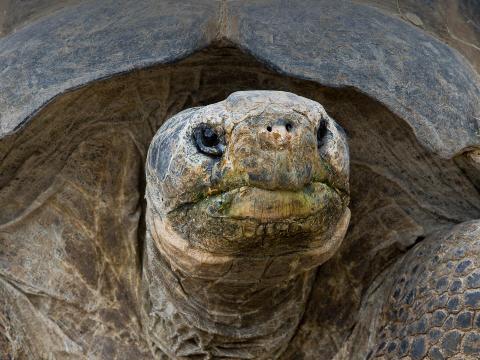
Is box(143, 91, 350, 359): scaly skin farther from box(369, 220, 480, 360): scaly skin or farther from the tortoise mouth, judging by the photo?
box(369, 220, 480, 360): scaly skin

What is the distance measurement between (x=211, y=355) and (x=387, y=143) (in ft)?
2.87

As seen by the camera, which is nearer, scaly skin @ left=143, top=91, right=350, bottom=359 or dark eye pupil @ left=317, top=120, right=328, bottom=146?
scaly skin @ left=143, top=91, right=350, bottom=359

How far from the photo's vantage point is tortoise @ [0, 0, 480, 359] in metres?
2.27

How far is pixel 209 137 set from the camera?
6.91 ft

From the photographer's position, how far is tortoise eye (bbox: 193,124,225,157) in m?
2.08

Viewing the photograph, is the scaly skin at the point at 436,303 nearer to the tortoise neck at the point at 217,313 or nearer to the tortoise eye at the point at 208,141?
the tortoise neck at the point at 217,313

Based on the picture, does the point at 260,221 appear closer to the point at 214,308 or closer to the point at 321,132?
the point at 321,132

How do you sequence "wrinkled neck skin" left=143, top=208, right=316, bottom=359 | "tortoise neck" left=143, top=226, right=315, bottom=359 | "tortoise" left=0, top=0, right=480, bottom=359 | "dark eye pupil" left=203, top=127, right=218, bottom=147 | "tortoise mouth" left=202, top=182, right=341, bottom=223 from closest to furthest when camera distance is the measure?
"tortoise mouth" left=202, top=182, right=341, bottom=223 → "dark eye pupil" left=203, top=127, right=218, bottom=147 → "tortoise" left=0, top=0, right=480, bottom=359 → "wrinkled neck skin" left=143, top=208, right=316, bottom=359 → "tortoise neck" left=143, top=226, right=315, bottom=359

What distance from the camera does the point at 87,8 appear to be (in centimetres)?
289

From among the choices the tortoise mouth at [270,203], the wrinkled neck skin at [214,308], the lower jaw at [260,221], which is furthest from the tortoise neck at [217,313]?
the tortoise mouth at [270,203]

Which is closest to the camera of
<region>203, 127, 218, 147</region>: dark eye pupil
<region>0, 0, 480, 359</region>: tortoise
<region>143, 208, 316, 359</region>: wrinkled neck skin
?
<region>203, 127, 218, 147</region>: dark eye pupil

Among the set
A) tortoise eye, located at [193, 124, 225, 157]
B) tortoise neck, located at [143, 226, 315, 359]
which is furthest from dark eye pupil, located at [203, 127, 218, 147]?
tortoise neck, located at [143, 226, 315, 359]

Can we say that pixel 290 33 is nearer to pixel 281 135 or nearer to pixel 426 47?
pixel 426 47

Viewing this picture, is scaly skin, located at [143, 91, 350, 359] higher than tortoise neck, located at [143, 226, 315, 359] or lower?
higher
